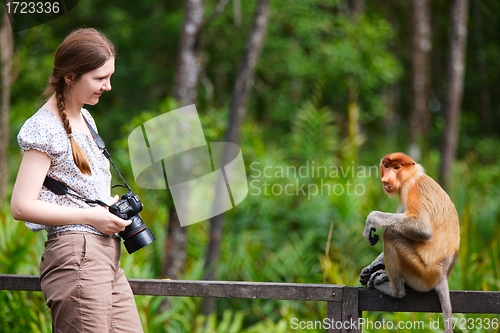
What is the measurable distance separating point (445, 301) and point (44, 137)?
1694 millimetres

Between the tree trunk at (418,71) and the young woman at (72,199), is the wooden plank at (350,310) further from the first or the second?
the tree trunk at (418,71)

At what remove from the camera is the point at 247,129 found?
7.29 metres

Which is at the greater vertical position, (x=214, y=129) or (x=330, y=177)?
(x=214, y=129)

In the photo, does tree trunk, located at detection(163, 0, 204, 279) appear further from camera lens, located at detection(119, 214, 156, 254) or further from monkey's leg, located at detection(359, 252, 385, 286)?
camera lens, located at detection(119, 214, 156, 254)

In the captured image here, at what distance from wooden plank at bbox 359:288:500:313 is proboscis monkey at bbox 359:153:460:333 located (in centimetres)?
4

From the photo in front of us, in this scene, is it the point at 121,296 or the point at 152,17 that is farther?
the point at 152,17

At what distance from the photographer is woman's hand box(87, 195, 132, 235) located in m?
1.64

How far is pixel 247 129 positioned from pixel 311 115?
1.21 metres

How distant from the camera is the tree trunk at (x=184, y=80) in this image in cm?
501

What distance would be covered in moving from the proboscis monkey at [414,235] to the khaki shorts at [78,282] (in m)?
1.12

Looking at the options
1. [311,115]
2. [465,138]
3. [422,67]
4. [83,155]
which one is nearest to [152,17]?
[311,115]

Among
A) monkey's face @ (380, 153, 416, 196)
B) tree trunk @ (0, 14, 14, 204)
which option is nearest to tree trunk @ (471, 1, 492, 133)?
tree trunk @ (0, 14, 14, 204)

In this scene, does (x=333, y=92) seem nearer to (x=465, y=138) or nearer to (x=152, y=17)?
(x=152, y=17)

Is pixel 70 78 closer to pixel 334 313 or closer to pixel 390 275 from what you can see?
pixel 334 313
